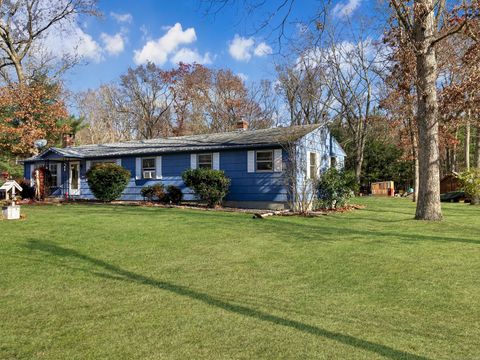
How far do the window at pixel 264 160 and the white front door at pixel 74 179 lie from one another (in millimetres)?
10894

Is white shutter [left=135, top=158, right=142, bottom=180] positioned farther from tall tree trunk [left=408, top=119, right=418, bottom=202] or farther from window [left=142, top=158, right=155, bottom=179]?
tall tree trunk [left=408, top=119, right=418, bottom=202]

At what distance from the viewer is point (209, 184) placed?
50.3 ft

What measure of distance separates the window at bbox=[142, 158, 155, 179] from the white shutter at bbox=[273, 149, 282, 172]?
6440 mm

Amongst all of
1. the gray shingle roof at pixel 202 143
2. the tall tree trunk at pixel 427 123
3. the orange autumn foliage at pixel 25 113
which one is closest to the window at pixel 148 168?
the gray shingle roof at pixel 202 143

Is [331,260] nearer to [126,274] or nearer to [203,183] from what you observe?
[126,274]

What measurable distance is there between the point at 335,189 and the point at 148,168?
9.03 m

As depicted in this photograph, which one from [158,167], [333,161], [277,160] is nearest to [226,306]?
[277,160]

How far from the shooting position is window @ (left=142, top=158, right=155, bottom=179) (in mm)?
18688

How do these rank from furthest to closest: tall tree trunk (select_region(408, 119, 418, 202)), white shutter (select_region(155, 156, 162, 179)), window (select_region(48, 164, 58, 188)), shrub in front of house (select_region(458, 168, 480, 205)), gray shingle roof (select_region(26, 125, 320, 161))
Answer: tall tree trunk (select_region(408, 119, 418, 202))
window (select_region(48, 164, 58, 188))
white shutter (select_region(155, 156, 162, 179))
shrub in front of house (select_region(458, 168, 480, 205))
gray shingle roof (select_region(26, 125, 320, 161))

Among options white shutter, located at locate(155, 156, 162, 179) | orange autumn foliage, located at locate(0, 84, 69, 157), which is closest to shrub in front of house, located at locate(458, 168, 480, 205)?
white shutter, located at locate(155, 156, 162, 179)

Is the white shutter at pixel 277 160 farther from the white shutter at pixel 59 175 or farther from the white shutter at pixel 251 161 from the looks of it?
the white shutter at pixel 59 175

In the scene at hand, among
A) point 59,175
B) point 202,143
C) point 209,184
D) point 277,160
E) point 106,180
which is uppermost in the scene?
point 202,143

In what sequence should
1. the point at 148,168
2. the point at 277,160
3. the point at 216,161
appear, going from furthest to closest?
the point at 148,168 → the point at 216,161 → the point at 277,160

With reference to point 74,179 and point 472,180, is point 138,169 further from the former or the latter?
point 472,180
